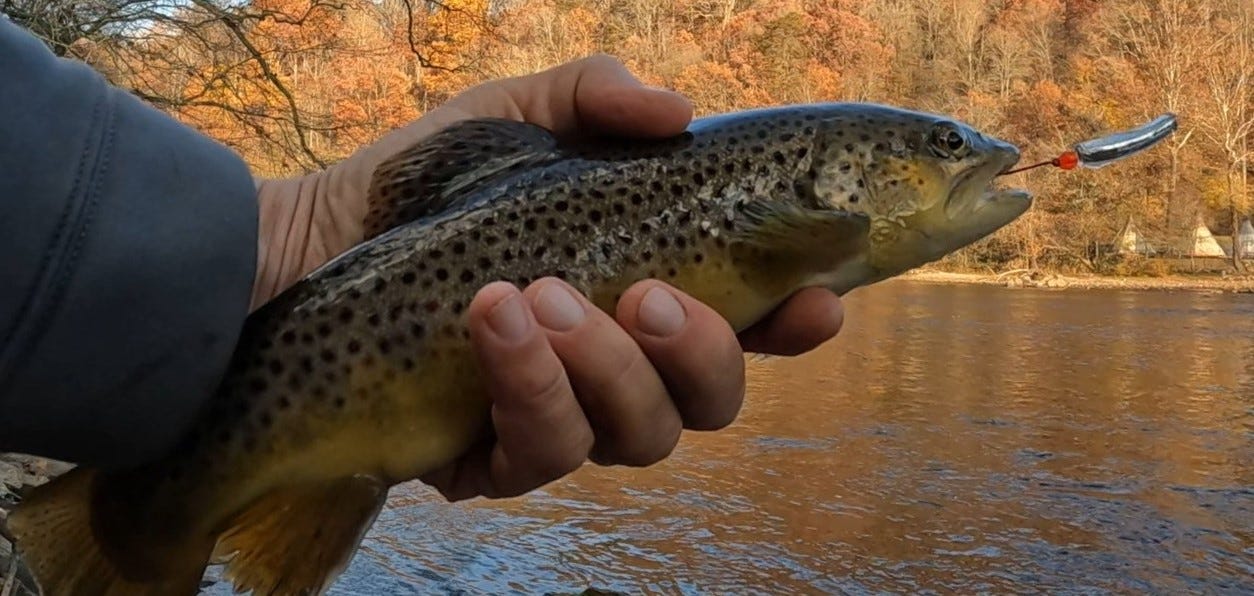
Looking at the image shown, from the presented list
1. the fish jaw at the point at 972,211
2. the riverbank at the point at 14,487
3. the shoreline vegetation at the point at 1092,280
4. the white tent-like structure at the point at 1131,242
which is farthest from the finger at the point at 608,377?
the white tent-like structure at the point at 1131,242

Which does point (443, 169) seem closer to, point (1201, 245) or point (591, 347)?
point (591, 347)

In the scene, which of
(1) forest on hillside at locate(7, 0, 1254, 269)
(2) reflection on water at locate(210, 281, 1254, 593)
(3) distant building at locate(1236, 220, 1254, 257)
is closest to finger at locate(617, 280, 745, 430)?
(2) reflection on water at locate(210, 281, 1254, 593)

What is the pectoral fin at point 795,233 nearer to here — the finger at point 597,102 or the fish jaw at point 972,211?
the fish jaw at point 972,211

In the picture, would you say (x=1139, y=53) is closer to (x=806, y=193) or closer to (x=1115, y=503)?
(x=1115, y=503)

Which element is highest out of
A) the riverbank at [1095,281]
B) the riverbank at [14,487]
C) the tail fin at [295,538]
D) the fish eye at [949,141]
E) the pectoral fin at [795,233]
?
the fish eye at [949,141]

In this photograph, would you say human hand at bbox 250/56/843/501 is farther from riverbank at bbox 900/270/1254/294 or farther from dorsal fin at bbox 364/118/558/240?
riverbank at bbox 900/270/1254/294

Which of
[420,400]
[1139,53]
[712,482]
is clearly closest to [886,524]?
[712,482]
